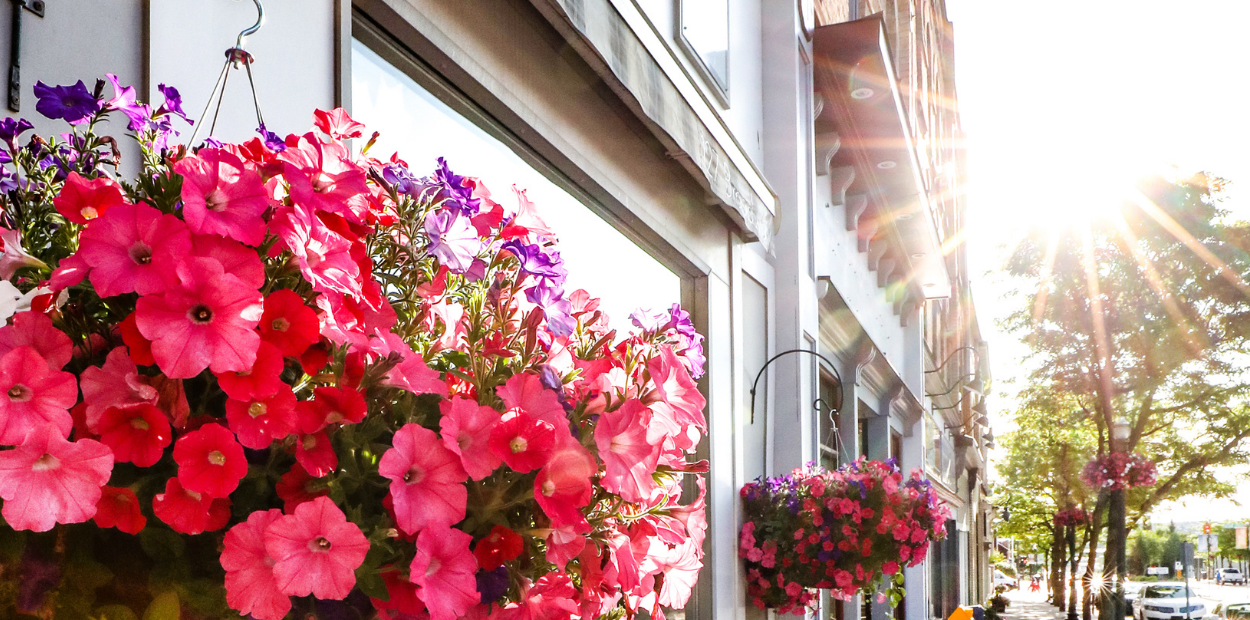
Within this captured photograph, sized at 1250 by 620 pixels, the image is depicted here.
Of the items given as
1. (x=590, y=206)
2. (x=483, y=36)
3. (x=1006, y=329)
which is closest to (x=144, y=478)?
(x=483, y=36)

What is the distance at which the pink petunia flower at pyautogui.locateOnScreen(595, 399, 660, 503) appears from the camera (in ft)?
3.50

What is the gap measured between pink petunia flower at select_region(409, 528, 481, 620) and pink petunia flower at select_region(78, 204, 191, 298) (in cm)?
33

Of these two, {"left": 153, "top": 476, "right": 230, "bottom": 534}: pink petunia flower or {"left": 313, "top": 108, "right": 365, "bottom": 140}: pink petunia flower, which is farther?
{"left": 313, "top": 108, "right": 365, "bottom": 140}: pink petunia flower

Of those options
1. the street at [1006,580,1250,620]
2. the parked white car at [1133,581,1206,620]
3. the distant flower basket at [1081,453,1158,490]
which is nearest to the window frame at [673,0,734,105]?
the distant flower basket at [1081,453,1158,490]

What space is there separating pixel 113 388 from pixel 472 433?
32cm

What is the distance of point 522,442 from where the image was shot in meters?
0.98

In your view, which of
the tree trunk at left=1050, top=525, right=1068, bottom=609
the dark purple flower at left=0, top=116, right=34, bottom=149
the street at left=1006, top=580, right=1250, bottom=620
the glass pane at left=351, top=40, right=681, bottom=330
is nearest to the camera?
the dark purple flower at left=0, top=116, right=34, bottom=149

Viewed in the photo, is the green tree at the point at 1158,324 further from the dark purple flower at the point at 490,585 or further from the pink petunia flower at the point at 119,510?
the pink petunia flower at the point at 119,510

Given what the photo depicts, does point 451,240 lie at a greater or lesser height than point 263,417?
greater

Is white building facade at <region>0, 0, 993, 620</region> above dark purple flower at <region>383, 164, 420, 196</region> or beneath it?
above

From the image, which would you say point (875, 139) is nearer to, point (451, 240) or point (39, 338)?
point (451, 240)

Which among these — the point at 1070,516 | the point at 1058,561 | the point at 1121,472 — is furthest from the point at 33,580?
the point at 1058,561

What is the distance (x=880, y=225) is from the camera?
34.9 feet

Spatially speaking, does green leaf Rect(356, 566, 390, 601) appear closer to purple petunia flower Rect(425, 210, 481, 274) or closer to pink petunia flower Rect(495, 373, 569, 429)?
pink petunia flower Rect(495, 373, 569, 429)
